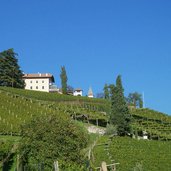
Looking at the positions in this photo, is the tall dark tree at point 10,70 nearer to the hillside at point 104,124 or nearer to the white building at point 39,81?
the hillside at point 104,124

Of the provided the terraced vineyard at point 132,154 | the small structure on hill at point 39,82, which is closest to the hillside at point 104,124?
the terraced vineyard at point 132,154

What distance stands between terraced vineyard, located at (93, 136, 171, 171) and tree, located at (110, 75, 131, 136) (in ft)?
20.3

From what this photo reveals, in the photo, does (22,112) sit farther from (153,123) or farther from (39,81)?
(39,81)

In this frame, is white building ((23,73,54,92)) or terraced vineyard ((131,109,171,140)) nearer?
terraced vineyard ((131,109,171,140))

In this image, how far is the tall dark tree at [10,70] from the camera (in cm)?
9094

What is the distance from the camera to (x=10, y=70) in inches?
3612

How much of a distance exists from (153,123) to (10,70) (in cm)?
3862

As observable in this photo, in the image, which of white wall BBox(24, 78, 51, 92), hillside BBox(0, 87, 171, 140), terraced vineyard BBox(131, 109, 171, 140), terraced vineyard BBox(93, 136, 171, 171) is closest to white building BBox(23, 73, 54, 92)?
white wall BBox(24, 78, 51, 92)

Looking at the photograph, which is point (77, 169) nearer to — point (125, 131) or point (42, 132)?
point (42, 132)

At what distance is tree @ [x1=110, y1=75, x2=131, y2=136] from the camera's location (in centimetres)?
5247

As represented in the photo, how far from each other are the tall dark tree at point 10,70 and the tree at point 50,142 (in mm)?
60705

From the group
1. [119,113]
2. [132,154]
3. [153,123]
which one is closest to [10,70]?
[153,123]

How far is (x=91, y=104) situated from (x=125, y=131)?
68.3 ft

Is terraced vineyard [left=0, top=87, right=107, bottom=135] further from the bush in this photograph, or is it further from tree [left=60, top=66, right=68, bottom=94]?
tree [left=60, top=66, right=68, bottom=94]
